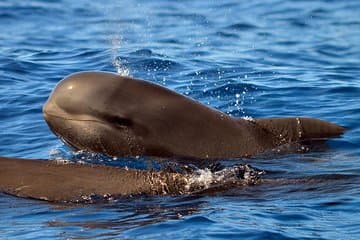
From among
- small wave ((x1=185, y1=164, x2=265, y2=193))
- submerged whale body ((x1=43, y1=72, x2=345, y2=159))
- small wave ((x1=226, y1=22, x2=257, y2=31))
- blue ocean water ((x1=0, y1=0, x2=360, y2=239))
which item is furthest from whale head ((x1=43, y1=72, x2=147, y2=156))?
small wave ((x1=226, y1=22, x2=257, y2=31))

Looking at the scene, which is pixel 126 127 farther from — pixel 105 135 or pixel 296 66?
pixel 296 66

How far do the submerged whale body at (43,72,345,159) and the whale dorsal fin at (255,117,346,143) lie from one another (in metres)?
0.42

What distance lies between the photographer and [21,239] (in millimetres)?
7910

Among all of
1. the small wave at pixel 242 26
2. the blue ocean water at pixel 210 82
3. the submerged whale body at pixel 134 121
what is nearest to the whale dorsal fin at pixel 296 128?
the blue ocean water at pixel 210 82

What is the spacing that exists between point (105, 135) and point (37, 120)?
330 cm

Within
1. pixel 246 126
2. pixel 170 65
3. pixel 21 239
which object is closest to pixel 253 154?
pixel 246 126

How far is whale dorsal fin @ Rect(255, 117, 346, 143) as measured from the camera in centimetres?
1091

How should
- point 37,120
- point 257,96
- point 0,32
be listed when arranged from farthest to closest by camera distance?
point 0,32
point 257,96
point 37,120

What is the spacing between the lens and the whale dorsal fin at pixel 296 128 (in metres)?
10.9

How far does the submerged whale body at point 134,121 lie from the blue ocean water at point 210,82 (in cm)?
40

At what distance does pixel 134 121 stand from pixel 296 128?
1.85m

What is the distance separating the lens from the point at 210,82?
15.6m

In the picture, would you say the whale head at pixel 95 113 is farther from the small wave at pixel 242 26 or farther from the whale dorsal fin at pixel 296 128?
the small wave at pixel 242 26

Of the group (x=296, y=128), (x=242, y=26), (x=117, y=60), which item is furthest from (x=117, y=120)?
(x=242, y=26)
